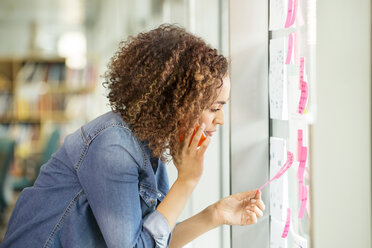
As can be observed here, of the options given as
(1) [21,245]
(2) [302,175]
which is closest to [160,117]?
(2) [302,175]

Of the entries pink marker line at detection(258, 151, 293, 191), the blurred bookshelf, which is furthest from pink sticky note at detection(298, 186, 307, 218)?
the blurred bookshelf

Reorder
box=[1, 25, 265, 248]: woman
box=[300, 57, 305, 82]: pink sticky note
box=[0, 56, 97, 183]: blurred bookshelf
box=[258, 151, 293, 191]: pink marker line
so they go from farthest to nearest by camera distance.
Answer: box=[0, 56, 97, 183]: blurred bookshelf < box=[258, 151, 293, 191]: pink marker line < box=[1, 25, 265, 248]: woman < box=[300, 57, 305, 82]: pink sticky note

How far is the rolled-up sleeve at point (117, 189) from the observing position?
1079 millimetres

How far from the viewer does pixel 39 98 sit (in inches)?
205

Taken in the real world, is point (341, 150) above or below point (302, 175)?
above

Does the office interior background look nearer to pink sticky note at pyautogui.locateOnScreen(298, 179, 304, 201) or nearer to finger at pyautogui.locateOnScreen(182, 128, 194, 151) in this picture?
pink sticky note at pyautogui.locateOnScreen(298, 179, 304, 201)

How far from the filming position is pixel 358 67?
0.69 metres

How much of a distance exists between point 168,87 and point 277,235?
1.85 feet

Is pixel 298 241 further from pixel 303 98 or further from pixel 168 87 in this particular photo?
pixel 168 87

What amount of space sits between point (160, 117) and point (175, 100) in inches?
2.4

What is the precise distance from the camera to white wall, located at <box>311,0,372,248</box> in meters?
0.69

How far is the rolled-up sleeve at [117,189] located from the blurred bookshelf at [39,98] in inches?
167

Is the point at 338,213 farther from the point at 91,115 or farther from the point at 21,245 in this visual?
the point at 91,115

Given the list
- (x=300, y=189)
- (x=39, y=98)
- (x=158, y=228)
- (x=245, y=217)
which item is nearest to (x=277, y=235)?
(x=245, y=217)
